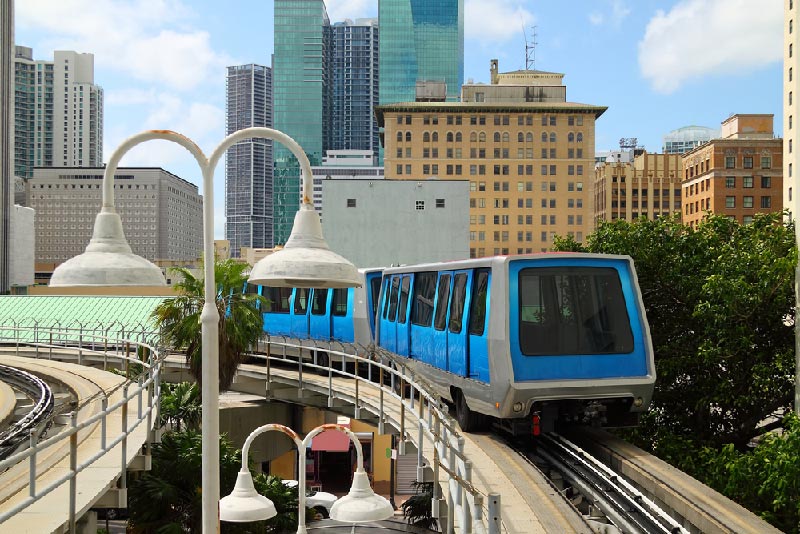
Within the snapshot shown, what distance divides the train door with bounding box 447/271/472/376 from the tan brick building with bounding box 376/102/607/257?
109230mm

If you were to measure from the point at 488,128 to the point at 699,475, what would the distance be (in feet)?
364

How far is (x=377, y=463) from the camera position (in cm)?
4725

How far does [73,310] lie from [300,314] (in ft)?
71.7

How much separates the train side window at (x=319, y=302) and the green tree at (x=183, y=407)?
14.1 ft

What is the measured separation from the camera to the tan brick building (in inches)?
4924

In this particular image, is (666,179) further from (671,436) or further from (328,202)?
(671,436)

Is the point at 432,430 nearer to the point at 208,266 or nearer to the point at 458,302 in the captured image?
the point at 458,302

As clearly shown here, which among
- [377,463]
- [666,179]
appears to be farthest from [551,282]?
[666,179]

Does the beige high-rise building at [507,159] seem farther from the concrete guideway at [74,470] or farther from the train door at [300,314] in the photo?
the concrete guideway at [74,470]

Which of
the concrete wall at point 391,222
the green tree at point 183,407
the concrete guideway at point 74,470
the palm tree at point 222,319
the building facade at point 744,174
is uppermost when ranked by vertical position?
the building facade at point 744,174

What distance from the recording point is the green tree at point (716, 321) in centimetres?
1992

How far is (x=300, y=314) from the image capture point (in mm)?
27703

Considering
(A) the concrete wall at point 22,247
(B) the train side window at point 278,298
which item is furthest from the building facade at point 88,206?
(B) the train side window at point 278,298


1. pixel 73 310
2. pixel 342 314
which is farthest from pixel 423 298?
pixel 73 310
